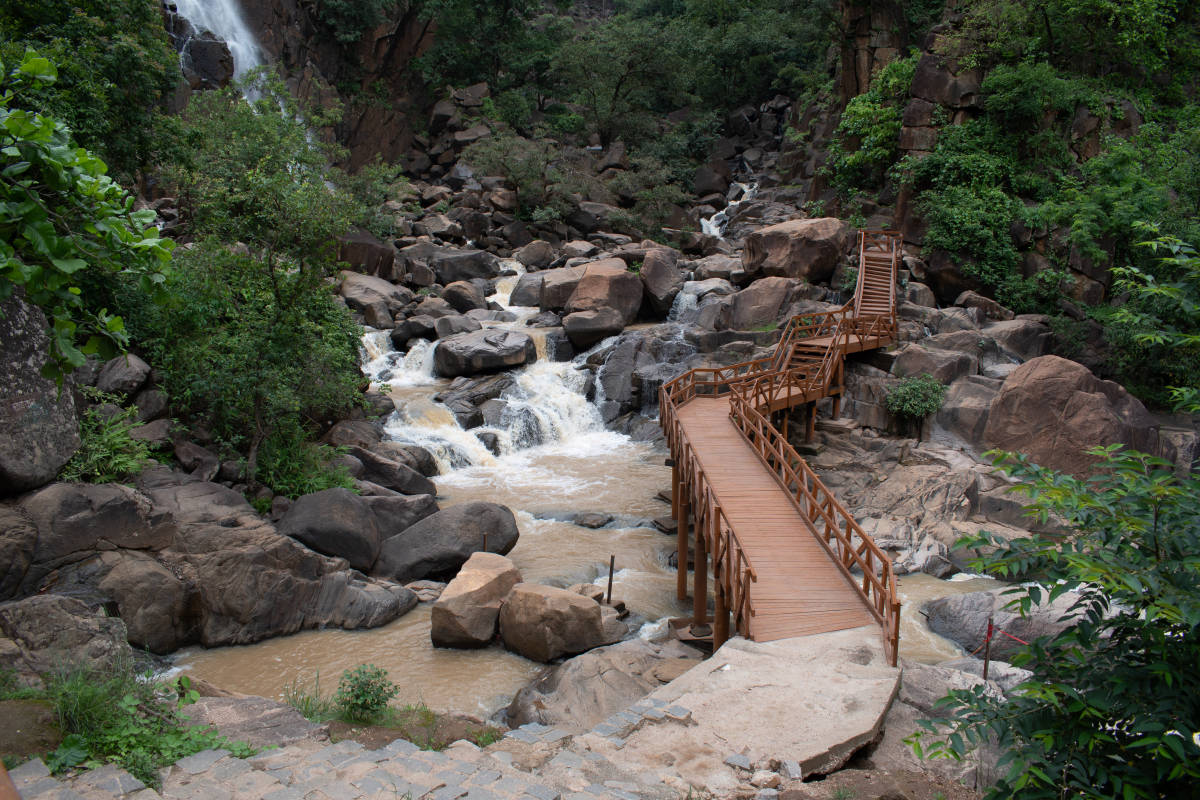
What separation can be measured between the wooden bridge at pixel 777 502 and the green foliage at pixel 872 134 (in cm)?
668

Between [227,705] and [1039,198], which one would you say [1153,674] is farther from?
[1039,198]

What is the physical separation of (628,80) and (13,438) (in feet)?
133

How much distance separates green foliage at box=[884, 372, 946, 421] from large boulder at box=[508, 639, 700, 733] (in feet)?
35.3

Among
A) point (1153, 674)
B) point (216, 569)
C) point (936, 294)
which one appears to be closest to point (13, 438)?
point (216, 569)

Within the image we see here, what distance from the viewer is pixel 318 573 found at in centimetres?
1255

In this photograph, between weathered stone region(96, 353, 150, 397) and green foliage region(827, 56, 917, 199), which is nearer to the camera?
weathered stone region(96, 353, 150, 397)

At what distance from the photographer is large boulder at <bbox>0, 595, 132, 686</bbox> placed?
8070 mm

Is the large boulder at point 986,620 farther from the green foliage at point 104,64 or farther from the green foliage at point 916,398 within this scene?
the green foliage at point 104,64

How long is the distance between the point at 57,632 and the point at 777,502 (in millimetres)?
10419

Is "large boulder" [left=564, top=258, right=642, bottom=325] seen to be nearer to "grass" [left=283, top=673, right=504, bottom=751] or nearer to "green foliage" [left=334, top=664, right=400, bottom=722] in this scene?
"grass" [left=283, top=673, right=504, bottom=751]

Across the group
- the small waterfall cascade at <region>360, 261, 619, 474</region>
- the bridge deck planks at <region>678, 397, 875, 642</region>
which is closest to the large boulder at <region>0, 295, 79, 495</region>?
the small waterfall cascade at <region>360, 261, 619, 474</region>

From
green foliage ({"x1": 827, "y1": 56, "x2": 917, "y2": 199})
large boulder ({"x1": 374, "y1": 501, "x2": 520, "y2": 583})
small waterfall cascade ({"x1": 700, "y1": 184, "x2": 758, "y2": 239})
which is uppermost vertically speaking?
green foliage ({"x1": 827, "y1": 56, "x2": 917, "y2": 199})

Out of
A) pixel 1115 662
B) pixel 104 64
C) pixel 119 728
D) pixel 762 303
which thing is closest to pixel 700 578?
pixel 119 728

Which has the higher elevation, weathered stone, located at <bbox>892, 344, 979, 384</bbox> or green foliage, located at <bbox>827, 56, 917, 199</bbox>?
green foliage, located at <bbox>827, 56, 917, 199</bbox>
